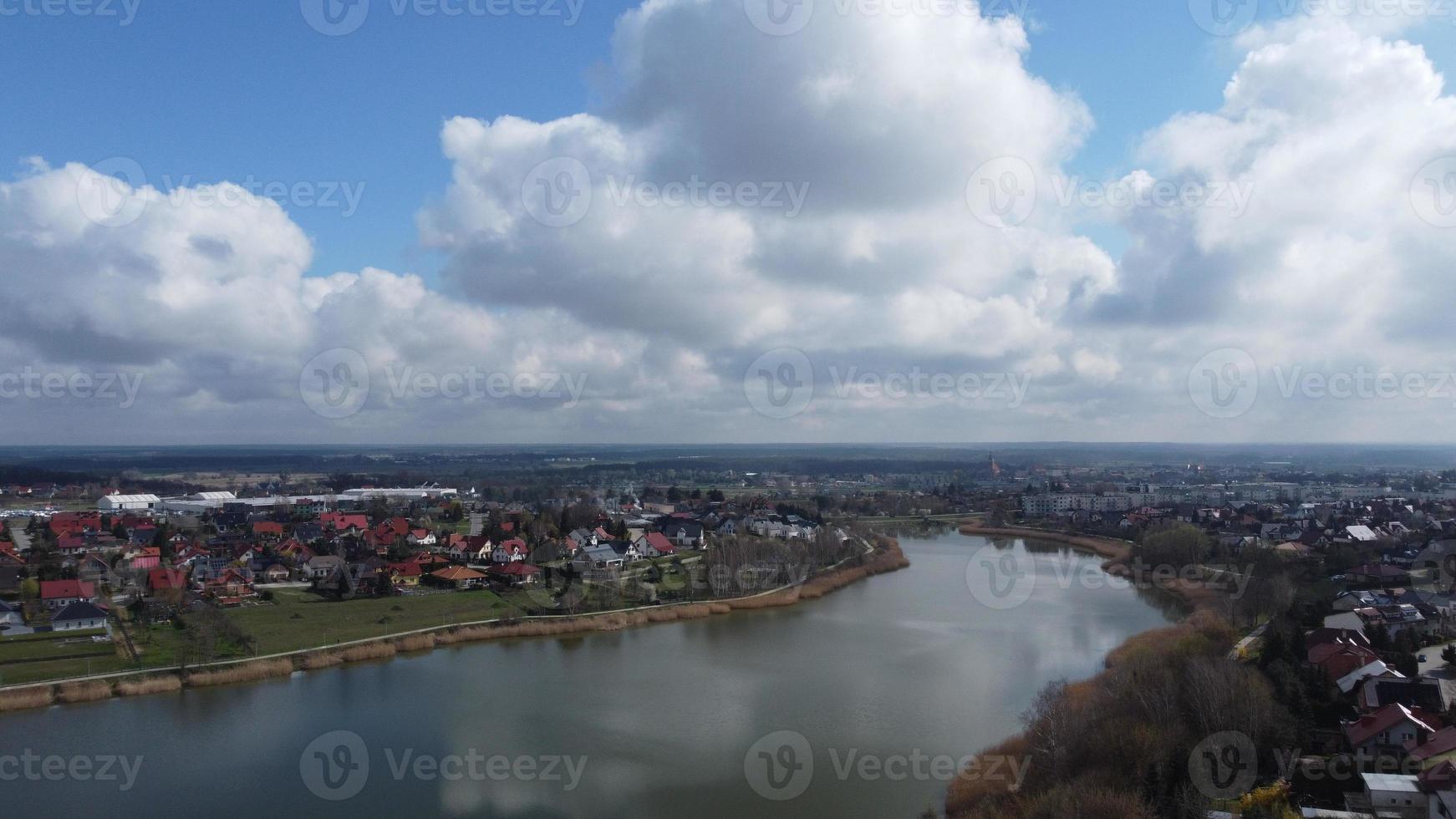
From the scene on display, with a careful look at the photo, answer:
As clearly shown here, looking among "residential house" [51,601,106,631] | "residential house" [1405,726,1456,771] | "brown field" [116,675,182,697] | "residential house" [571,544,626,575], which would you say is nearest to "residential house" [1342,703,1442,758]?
"residential house" [1405,726,1456,771]

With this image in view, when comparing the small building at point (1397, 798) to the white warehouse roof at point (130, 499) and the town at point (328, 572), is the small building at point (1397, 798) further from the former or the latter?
the white warehouse roof at point (130, 499)

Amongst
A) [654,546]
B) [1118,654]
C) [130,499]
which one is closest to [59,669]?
[1118,654]

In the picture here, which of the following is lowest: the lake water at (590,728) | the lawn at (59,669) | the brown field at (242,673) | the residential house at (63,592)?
the lake water at (590,728)

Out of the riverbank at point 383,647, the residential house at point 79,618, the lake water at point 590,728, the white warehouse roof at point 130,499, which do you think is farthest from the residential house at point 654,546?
the white warehouse roof at point 130,499

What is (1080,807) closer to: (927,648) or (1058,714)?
(1058,714)

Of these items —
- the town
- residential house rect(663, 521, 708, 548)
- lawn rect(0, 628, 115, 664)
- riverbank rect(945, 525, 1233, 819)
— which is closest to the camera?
riverbank rect(945, 525, 1233, 819)

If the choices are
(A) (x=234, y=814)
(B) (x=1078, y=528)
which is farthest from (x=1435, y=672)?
(B) (x=1078, y=528)

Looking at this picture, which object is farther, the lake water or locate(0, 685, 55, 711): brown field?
locate(0, 685, 55, 711): brown field

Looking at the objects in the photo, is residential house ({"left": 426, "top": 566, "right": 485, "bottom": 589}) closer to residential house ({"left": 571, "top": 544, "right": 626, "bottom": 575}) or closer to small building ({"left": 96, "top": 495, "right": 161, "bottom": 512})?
residential house ({"left": 571, "top": 544, "right": 626, "bottom": 575})
